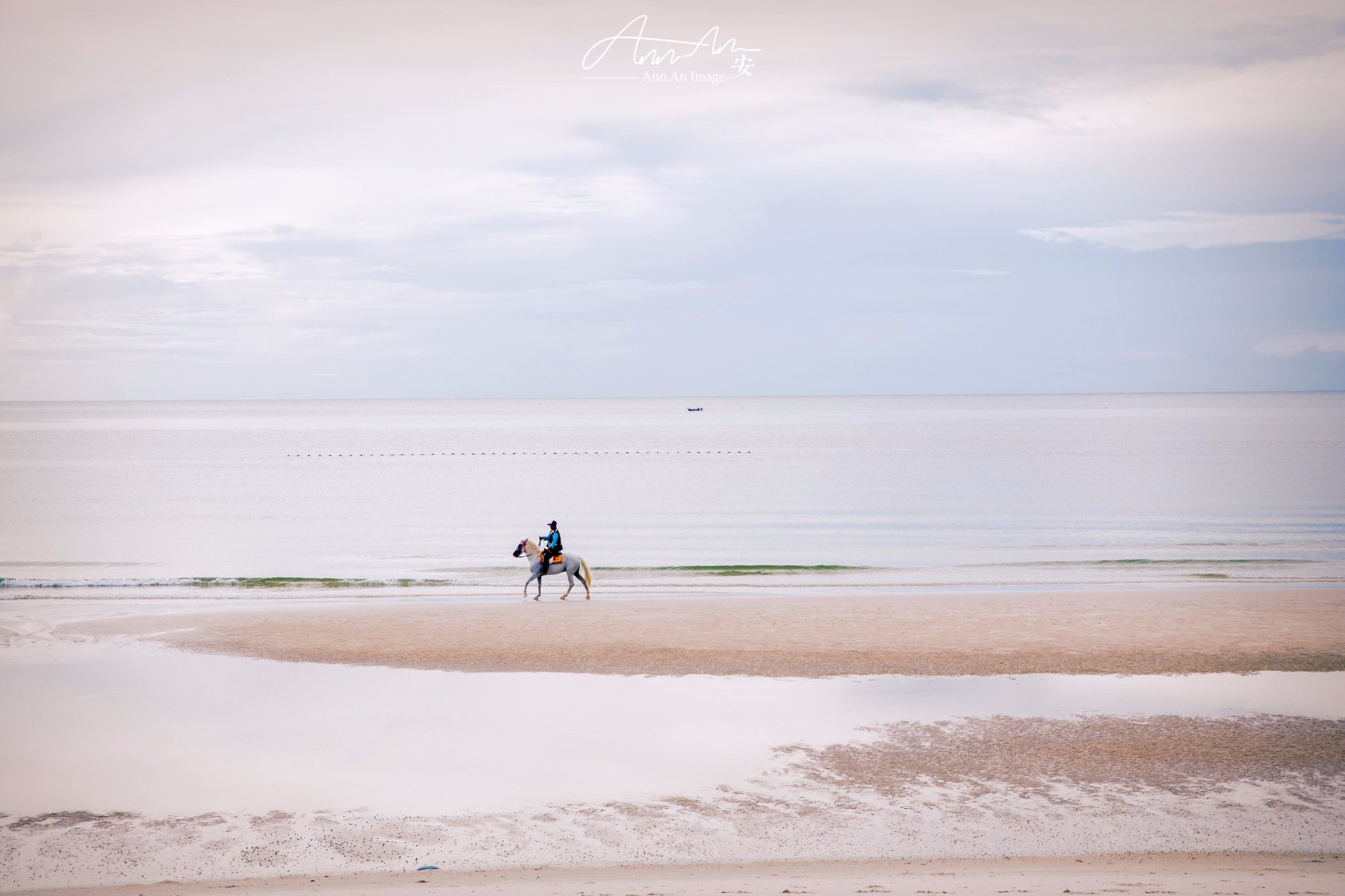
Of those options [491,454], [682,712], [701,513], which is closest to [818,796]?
[682,712]

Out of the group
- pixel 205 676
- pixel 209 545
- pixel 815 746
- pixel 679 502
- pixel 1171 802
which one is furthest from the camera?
pixel 679 502

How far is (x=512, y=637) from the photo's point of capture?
19.2m

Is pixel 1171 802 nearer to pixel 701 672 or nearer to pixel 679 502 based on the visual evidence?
pixel 701 672

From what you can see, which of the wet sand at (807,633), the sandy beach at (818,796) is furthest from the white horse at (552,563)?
the sandy beach at (818,796)

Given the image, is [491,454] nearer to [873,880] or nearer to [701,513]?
[701,513]

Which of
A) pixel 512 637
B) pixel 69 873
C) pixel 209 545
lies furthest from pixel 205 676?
pixel 209 545

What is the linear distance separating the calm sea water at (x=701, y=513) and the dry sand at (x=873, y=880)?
18.8m

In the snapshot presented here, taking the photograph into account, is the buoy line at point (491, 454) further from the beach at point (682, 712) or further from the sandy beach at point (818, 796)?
the sandy beach at point (818, 796)

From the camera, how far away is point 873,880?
8508 mm

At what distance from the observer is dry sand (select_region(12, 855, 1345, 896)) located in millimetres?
8203

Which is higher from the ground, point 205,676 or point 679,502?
point 679,502

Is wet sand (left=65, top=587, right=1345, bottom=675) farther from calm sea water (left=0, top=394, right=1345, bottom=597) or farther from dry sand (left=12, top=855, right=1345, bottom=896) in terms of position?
dry sand (left=12, top=855, right=1345, bottom=896)

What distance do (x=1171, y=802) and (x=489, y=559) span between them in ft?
83.9

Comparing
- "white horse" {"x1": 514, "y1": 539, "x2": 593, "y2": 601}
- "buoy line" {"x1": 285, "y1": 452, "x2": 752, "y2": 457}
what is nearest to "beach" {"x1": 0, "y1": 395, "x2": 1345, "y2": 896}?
"white horse" {"x1": 514, "y1": 539, "x2": 593, "y2": 601}
